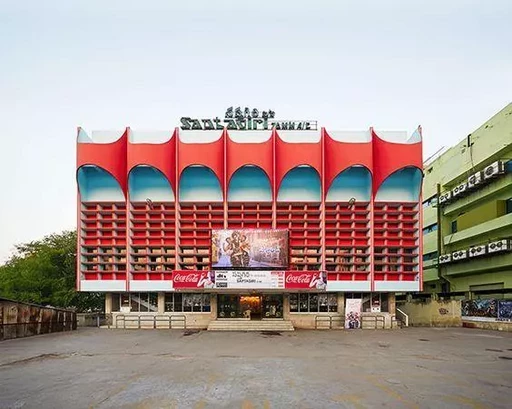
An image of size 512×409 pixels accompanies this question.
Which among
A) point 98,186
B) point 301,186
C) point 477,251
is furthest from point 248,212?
point 477,251

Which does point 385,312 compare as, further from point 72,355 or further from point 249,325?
point 72,355

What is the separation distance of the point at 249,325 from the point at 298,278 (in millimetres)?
5866

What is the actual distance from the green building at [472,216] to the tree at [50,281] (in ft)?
142

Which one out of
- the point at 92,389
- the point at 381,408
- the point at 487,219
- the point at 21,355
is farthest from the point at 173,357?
the point at 487,219

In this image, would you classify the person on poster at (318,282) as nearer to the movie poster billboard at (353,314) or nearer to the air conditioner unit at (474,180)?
the movie poster billboard at (353,314)

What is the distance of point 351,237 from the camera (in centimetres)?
4275

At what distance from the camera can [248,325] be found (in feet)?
133

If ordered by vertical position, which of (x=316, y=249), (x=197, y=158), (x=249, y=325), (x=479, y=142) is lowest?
(x=249, y=325)

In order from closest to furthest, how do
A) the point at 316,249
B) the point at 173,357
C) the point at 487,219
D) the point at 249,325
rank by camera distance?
the point at 173,357 < the point at 249,325 < the point at 316,249 < the point at 487,219

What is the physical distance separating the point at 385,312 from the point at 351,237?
7.56 meters

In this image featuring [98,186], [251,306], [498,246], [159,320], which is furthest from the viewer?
[498,246]

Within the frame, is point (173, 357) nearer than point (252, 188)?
Yes

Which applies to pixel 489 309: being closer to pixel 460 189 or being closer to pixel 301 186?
pixel 460 189

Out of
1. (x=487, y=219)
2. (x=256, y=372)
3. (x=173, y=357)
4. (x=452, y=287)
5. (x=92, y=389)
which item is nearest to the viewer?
(x=92, y=389)
